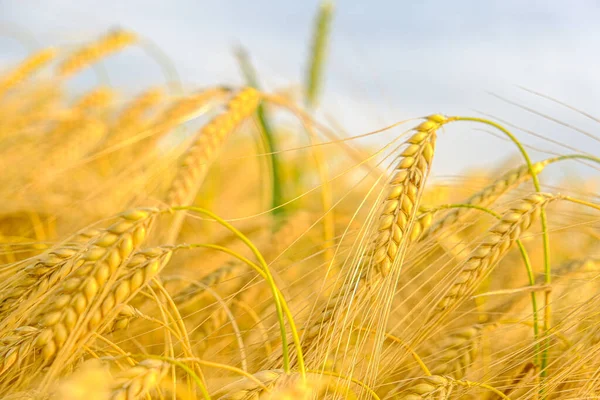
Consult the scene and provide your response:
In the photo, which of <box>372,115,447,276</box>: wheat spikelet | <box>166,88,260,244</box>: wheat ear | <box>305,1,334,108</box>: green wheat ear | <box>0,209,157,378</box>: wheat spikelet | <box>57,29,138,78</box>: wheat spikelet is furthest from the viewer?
<box>305,1,334,108</box>: green wheat ear

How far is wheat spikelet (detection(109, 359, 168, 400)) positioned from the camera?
0.65 meters

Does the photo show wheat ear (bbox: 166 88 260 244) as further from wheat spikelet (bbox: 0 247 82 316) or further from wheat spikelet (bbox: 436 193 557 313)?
wheat spikelet (bbox: 436 193 557 313)

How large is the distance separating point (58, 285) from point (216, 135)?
795 mm

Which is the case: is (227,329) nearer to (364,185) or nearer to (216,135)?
(216,135)

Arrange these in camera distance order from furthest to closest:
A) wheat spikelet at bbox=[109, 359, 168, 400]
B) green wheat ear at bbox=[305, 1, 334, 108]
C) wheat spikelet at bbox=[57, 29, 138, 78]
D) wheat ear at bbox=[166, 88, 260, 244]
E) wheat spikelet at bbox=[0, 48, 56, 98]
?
green wheat ear at bbox=[305, 1, 334, 108] < wheat spikelet at bbox=[57, 29, 138, 78] < wheat spikelet at bbox=[0, 48, 56, 98] < wheat ear at bbox=[166, 88, 260, 244] < wheat spikelet at bbox=[109, 359, 168, 400]

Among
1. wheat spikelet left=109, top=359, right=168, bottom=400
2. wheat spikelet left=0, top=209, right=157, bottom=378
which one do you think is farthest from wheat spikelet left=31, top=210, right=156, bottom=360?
wheat spikelet left=109, top=359, right=168, bottom=400

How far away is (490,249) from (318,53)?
277cm

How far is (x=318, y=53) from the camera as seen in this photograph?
3.61m

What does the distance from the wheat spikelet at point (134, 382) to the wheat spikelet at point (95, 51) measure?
255 cm

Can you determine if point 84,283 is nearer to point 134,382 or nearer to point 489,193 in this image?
point 134,382

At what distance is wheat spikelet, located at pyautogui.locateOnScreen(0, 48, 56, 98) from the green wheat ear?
146 cm

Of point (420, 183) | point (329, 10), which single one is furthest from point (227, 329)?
point (329, 10)

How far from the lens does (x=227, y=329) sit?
1604 mm

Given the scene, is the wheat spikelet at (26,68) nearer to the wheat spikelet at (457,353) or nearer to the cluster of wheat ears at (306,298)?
the cluster of wheat ears at (306,298)
